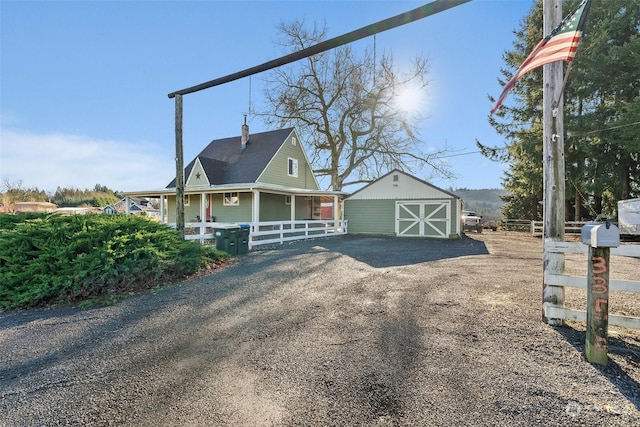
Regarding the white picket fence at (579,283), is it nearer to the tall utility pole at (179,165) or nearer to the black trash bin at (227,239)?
the black trash bin at (227,239)

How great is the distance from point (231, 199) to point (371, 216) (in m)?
8.27

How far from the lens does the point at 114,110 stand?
14.0 m

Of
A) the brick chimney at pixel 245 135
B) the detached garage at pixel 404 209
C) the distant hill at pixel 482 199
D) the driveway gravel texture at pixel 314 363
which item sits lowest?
the driveway gravel texture at pixel 314 363

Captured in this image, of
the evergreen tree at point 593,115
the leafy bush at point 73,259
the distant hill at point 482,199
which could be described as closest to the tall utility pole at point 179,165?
the leafy bush at point 73,259

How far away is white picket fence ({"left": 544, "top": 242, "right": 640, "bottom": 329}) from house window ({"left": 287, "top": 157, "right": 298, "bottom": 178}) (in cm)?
1703

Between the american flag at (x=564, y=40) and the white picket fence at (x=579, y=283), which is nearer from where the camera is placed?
the white picket fence at (x=579, y=283)

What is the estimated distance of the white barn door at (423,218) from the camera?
53.1ft

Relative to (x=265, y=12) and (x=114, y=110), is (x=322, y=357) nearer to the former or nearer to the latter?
(x=265, y=12)

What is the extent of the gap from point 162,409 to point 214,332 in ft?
4.79

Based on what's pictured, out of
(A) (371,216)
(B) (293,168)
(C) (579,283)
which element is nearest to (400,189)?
(A) (371,216)

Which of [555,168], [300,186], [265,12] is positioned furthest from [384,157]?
[555,168]

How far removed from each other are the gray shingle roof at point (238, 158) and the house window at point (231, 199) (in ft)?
2.32

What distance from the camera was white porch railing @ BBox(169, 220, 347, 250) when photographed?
1078 cm

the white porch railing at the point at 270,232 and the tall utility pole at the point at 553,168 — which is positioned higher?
the tall utility pole at the point at 553,168
